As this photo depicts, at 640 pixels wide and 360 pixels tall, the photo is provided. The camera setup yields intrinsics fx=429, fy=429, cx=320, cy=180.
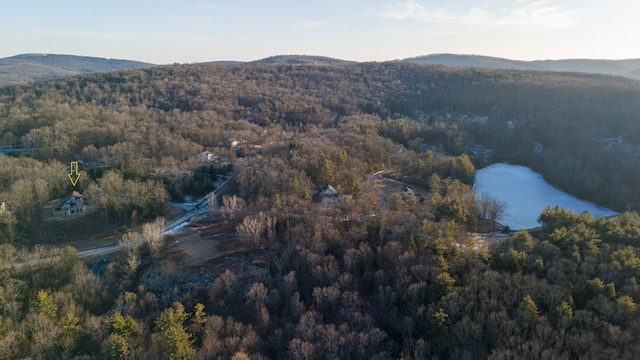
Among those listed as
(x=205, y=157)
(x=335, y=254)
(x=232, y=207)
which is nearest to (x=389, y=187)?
(x=232, y=207)

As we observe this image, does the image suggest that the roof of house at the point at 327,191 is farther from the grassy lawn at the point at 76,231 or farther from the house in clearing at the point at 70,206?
the house in clearing at the point at 70,206

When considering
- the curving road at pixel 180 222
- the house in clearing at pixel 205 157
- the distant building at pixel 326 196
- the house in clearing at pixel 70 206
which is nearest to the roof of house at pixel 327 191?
the distant building at pixel 326 196

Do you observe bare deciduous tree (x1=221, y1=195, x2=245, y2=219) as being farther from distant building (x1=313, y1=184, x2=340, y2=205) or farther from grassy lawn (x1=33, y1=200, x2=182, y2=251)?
distant building (x1=313, y1=184, x2=340, y2=205)

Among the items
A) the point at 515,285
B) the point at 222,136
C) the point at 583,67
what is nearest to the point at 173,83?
the point at 222,136

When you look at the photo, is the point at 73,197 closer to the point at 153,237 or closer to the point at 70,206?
the point at 70,206

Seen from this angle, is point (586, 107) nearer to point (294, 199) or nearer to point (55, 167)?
point (294, 199)

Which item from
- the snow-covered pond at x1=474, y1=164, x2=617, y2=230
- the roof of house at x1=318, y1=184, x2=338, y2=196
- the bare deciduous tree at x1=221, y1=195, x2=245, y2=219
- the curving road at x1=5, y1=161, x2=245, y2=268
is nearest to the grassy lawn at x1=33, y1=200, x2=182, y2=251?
the curving road at x1=5, y1=161, x2=245, y2=268
